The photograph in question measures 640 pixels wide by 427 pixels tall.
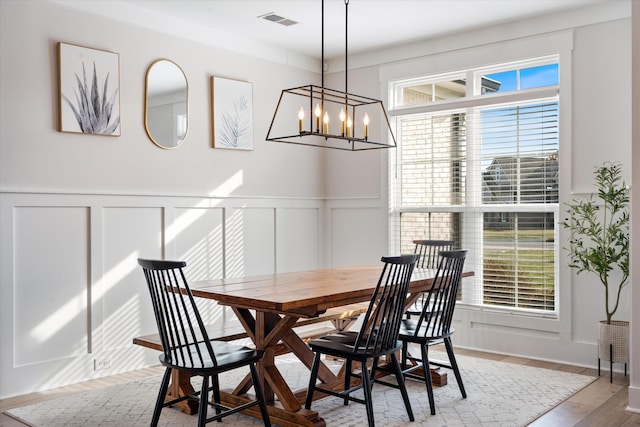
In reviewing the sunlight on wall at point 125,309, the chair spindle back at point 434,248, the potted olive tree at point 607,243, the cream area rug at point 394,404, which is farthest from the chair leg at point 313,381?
the potted olive tree at point 607,243

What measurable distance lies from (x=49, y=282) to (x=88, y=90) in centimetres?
131

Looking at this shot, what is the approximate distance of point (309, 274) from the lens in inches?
156

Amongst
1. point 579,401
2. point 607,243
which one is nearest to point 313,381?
point 579,401

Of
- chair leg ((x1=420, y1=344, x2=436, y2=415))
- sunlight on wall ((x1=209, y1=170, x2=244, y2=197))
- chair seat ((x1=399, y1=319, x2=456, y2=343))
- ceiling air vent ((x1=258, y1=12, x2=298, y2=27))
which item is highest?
ceiling air vent ((x1=258, y1=12, x2=298, y2=27))

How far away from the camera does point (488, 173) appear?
500 cm

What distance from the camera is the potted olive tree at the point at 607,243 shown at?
403cm

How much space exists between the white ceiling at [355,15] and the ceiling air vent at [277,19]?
1.6 inches

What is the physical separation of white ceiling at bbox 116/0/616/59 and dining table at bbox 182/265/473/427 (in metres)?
2.04

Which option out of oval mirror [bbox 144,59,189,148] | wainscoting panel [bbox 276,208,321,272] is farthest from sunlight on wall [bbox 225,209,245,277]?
oval mirror [bbox 144,59,189,148]

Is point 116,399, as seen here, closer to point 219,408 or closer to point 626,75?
point 219,408

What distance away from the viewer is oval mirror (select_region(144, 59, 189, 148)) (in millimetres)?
4492

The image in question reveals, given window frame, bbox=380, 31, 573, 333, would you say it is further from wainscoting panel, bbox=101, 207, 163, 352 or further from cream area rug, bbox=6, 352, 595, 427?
wainscoting panel, bbox=101, 207, 163, 352

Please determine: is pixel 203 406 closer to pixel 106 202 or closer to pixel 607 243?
pixel 106 202

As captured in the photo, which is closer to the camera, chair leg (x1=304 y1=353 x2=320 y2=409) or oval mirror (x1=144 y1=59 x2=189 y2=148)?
chair leg (x1=304 y1=353 x2=320 y2=409)
